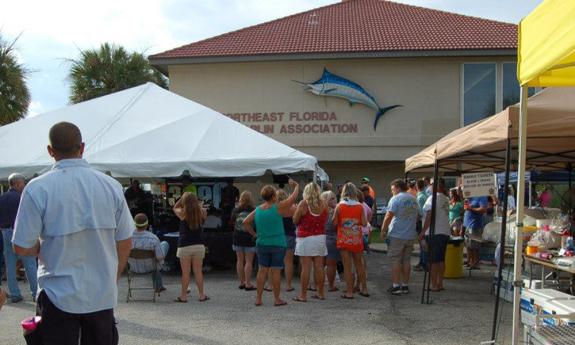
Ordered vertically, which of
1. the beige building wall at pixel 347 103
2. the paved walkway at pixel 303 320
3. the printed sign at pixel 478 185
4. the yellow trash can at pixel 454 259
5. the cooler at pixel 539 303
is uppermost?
the beige building wall at pixel 347 103

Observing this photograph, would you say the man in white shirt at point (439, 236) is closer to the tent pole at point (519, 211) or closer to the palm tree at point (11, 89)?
the tent pole at point (519, 211)

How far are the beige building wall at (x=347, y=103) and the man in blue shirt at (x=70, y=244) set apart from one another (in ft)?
58.6

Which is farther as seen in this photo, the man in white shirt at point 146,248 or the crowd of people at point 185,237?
the man in white shirt at point 146,248

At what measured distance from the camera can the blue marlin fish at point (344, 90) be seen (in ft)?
68.6

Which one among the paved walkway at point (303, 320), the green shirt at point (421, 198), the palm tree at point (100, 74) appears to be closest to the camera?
the paved walkway at point (303, 320)

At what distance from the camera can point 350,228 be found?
27.9 ft

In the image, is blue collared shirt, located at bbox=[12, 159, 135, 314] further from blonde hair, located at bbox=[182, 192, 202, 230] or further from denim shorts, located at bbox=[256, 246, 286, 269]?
blonde hair, located at bbox=[182, 192, 202, 230]

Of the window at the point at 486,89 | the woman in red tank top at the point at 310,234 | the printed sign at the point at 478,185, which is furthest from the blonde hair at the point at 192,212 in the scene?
the window at the point at 486,89

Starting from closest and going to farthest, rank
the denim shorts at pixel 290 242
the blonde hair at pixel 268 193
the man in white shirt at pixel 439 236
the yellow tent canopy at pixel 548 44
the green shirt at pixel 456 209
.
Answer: the yellow tent canopy at pixel 548 44 < the blonde hair at pixel 268 193 < the man in white shirt at pixel 439 236 < the denim shorts at pixel 290 242 < the green shirt at pixel 456 209

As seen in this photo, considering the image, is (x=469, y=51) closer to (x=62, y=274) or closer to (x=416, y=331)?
(x=416, y=331)

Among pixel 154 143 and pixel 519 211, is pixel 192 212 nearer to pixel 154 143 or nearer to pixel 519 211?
pixel 154 143

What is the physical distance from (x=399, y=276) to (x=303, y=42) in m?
14.6

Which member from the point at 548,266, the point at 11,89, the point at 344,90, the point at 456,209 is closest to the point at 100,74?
the point at 11,89

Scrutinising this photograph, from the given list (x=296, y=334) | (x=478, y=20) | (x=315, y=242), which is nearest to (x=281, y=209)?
(x=315, y=242)
